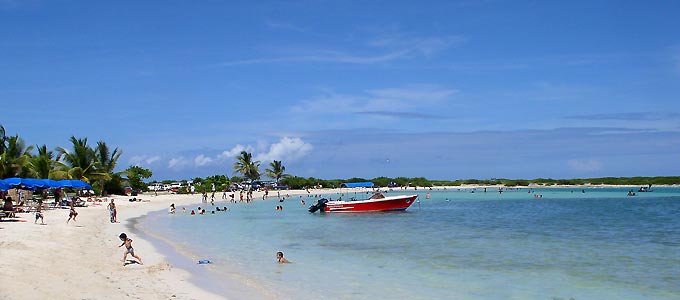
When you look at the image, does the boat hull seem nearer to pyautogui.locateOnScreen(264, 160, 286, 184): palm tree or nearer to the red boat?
the red boat

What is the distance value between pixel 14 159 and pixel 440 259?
1256 inches

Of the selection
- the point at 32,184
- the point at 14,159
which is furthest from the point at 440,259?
the point at 14,159

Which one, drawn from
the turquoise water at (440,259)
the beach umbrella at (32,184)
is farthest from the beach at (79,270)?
the beach umbrella at (32,184)

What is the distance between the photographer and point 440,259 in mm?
19156

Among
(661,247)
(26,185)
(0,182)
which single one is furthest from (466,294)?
(26,185)

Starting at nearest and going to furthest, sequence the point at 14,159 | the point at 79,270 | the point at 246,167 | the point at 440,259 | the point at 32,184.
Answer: the point at 79,270 < the point at 440,259 < the point at 32,184 < the point at 14,159 < the point at 246,167

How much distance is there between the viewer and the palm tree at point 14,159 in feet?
121

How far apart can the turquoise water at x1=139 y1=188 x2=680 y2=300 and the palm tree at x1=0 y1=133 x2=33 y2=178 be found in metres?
10.9

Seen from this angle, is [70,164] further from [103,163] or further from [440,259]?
[440,259]

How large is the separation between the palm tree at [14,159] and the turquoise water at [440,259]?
10943mm

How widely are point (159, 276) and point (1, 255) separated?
3.88 m

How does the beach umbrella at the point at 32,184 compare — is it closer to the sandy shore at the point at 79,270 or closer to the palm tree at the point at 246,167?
the sandy shore at the point at 79,270

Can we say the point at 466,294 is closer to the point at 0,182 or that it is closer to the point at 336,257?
the point at 336,257

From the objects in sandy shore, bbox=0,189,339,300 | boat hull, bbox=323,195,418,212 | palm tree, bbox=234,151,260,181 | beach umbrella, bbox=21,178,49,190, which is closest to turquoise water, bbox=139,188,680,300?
sandy shore, bbox=0,189,339,300
